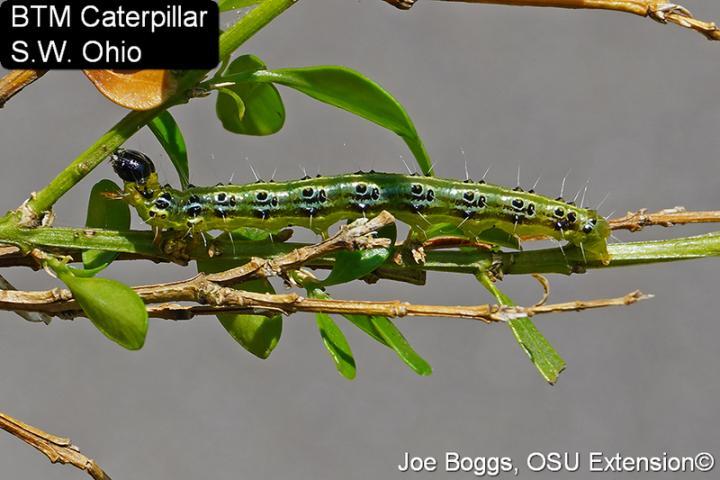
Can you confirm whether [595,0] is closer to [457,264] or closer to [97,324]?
[457,264]

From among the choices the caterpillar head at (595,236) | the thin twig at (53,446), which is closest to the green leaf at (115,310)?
the thin twig at (53,446)

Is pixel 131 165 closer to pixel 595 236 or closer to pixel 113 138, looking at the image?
pixel 113 138

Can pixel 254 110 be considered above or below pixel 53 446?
above

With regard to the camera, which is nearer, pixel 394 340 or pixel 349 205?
pixel 394 340

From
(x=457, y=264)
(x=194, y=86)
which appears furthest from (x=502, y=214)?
(x=194, y=86)

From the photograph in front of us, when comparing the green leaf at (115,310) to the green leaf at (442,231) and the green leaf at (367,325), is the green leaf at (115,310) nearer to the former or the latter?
the green leaf at (367,325)

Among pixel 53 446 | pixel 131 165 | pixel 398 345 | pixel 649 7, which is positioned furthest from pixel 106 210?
pixel 649 7
